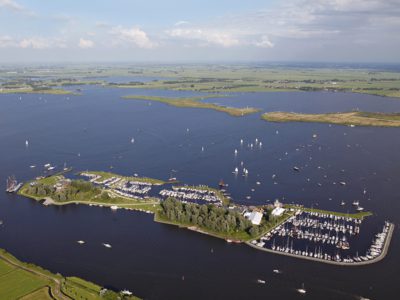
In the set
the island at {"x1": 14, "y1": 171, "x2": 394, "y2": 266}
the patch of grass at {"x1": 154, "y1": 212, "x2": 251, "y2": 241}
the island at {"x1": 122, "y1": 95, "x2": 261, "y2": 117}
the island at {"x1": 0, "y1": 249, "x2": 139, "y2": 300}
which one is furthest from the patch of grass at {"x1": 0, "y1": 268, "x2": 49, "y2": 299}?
the island at {"x1": 122, "y1": 95, "x2": 261, "y2": 117}

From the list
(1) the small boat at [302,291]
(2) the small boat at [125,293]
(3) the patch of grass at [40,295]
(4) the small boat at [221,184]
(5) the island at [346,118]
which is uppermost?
(5) the island at [346,118]

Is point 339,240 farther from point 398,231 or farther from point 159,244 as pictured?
point 159,244

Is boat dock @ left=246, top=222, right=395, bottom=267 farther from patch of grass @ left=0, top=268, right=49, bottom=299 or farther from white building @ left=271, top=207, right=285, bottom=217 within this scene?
patch of grass @ left=0, top=268, right=49, bottom=299

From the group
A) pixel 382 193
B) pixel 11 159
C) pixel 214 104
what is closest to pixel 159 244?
pixel 382 193

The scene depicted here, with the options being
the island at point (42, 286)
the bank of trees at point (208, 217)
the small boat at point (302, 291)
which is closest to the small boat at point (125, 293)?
the island at point (42, 286)

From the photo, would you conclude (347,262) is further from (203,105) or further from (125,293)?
(203,105)

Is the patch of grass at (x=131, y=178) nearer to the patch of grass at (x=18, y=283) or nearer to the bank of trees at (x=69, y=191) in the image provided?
the bank of trees at (x=69, y=191)

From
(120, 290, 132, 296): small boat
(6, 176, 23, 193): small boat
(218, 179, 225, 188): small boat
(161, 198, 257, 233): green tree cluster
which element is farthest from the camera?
(218, 179, 225, 188): small boat
